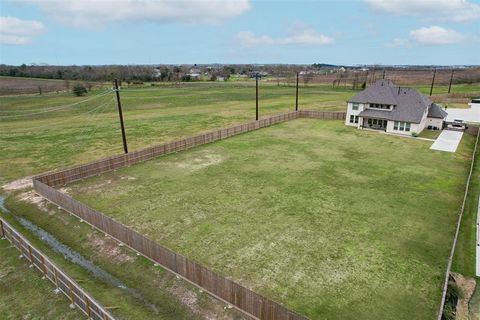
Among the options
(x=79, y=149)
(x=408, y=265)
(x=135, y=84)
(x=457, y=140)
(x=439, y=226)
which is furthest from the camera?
(x=135, y=84)

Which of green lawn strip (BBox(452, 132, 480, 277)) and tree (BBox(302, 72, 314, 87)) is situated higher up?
tree (BBox(302, 72, 314, 87))

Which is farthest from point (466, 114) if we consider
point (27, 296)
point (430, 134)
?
point (27, 296)

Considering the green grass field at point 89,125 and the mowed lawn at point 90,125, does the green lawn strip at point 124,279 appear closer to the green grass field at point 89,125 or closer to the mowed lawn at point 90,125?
the mowed lawn at point 90,125

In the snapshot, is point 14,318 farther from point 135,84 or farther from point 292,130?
point 135,84

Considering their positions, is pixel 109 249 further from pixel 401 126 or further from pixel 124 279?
pixel 401 126

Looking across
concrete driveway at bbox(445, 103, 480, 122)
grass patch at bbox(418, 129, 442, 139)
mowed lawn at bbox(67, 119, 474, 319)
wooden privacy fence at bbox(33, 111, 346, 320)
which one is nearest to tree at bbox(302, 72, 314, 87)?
concrete driveway at bbox(445, 103, 480, 122)

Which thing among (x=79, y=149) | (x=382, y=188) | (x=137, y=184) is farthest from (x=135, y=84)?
(x=382, y=188)

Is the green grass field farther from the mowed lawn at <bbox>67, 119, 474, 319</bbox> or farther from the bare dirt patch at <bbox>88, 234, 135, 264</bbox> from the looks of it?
the bare dirt patch at <bbox>88, 234, 135, 264</bbox>
